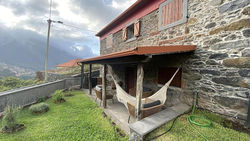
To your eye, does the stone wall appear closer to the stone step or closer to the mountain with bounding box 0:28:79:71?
the stone step

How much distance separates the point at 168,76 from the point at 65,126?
3683 millimetres

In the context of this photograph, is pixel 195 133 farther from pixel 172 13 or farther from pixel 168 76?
pixel 172 13

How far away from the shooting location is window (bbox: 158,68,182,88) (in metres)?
3.43

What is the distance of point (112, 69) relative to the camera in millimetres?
7312

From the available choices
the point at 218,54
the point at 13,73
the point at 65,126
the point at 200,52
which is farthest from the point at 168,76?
the point at 13,73

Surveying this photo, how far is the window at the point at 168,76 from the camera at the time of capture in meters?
3.43

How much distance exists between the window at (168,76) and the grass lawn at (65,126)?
243cm

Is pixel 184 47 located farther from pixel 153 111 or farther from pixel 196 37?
pixel 153 111

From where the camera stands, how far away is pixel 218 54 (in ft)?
8.35

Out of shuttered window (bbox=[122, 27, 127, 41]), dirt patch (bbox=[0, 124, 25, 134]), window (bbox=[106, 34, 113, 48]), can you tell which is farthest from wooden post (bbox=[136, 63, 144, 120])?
window (bbox=[106, 34, 113, 48])

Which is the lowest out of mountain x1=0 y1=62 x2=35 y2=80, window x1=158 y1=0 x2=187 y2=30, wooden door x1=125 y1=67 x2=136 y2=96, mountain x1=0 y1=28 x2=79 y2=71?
mountain x1=0 y1=62 x2=35 y2=80

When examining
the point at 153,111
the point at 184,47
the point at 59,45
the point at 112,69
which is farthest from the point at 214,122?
the point at 59,45

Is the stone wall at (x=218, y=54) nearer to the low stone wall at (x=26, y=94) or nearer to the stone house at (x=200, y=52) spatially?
the stone house at (x=200, y=52)

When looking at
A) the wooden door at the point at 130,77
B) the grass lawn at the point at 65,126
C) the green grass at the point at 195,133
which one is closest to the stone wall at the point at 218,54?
the green grass at the point at 195,133
